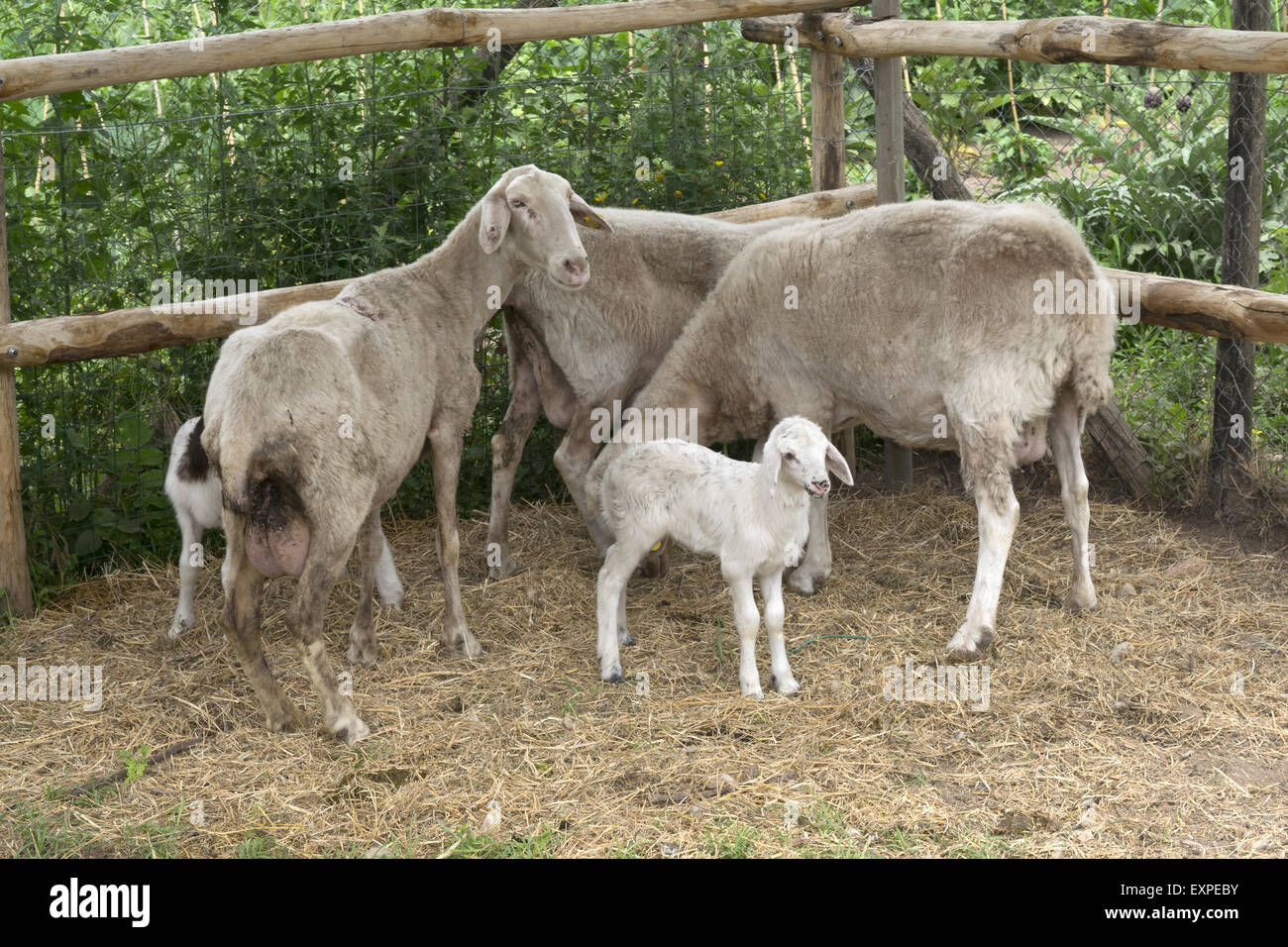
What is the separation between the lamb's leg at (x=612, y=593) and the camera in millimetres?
5148

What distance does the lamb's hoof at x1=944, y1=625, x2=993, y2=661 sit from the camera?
520cm

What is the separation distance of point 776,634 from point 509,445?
2.08m

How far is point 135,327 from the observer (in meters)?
5.64

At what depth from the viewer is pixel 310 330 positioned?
471 centimetres

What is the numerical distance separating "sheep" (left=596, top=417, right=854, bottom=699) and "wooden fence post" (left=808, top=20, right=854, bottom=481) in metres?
2.20

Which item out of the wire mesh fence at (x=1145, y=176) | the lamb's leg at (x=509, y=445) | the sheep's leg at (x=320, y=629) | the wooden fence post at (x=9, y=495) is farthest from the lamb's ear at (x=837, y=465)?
the wooden fence post at (x=9, y=495)

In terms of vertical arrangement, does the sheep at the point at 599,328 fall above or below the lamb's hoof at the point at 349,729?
above

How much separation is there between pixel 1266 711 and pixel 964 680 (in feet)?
3.51

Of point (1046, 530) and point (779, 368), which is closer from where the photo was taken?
point (779, 368)

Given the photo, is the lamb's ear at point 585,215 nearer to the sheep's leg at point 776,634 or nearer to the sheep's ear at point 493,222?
the sheep's ear at point 493,222

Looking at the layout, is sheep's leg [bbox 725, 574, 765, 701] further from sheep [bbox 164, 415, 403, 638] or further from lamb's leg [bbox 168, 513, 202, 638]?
lamb's leg [bbox 168, 513, 202, 638]

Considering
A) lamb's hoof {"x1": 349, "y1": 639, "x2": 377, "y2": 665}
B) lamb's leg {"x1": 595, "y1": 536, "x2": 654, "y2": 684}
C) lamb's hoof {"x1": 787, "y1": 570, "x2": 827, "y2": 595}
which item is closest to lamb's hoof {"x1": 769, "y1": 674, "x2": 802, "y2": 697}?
lamb's leg {"x1": 595, "y1": 536, "x2": 654, "y2": 684}

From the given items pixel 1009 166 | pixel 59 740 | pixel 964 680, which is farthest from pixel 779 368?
pixel 1009 166
